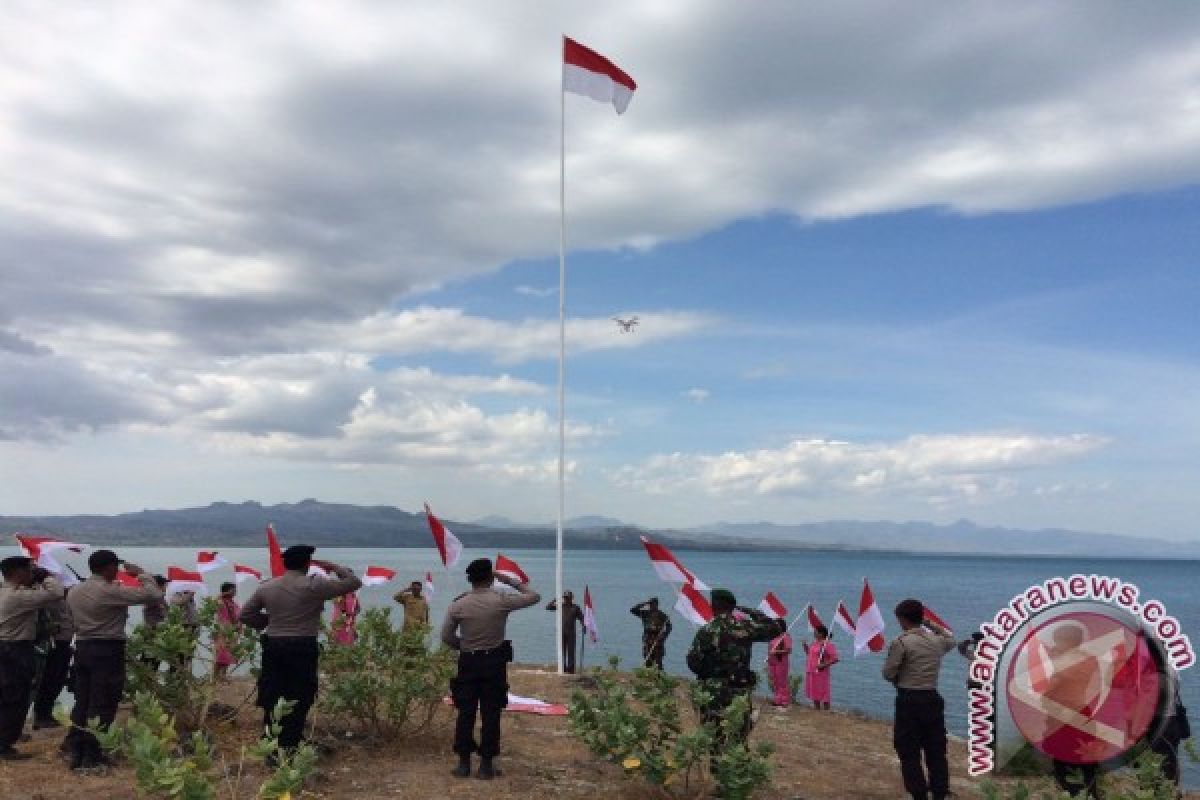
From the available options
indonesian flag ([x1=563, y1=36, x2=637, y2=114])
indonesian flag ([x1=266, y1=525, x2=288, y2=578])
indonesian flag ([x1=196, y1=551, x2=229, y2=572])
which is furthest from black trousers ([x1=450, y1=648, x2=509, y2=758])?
indonesian flag ([x1=563, y1=36, x2=637, y2=114])

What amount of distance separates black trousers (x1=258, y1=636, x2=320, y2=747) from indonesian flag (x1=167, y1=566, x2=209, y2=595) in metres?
5.69

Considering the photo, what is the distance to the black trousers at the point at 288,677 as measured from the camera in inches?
299

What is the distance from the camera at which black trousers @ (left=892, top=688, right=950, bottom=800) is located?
A: 8008 mm

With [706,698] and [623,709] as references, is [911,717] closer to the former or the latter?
[706,698]

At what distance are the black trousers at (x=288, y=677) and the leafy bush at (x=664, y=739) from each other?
7.66ft

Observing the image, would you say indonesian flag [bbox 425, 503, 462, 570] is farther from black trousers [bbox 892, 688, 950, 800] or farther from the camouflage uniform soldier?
black trousers [bbox 892, 688, 950, 800]

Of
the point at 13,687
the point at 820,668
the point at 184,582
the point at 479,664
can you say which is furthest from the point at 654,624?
the point at 13,687

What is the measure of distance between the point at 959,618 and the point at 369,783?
6731cm

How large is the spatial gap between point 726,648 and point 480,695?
90.5 inches

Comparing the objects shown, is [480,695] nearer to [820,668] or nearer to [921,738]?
[921,738]

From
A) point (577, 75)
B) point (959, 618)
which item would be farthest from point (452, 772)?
point (959, 618)

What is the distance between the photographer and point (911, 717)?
8.05 metres

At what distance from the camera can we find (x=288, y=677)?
7.63 metres

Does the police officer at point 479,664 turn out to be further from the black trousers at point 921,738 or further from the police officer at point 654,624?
Result: the police officer at point 654,624
